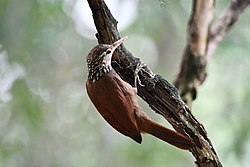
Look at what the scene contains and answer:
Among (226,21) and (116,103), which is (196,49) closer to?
(226,21)

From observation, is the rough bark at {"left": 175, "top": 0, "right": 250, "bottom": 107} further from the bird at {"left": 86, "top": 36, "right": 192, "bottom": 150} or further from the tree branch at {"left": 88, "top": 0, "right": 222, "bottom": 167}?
the tree branch at {"left": 88, "top": 0, "right": 222, "bottom": 167}

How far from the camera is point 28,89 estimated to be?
4.09 metres

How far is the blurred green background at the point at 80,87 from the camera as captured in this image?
3.86 m

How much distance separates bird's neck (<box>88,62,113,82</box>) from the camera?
204 cm

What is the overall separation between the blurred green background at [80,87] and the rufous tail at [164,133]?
1395 mm


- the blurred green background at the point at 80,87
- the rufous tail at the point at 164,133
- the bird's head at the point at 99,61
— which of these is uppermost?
the blurred green background at the point at 80,87

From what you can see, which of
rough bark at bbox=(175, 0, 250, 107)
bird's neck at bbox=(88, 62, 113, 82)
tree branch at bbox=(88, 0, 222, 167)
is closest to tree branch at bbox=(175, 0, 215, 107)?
rough bark at bbox=(175, 0, 250, 107)

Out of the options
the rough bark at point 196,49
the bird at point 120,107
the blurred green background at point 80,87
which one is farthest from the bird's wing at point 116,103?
the blurred green background at point 80,87

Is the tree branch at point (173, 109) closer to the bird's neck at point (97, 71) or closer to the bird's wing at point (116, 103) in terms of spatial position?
the bird's wing at point (116, 103)

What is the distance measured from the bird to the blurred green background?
1.30m

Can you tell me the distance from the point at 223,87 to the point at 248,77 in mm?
450

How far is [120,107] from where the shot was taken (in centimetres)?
193

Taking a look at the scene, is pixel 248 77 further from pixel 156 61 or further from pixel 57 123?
pixel 57 123

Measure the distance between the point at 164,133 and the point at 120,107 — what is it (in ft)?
0.57
